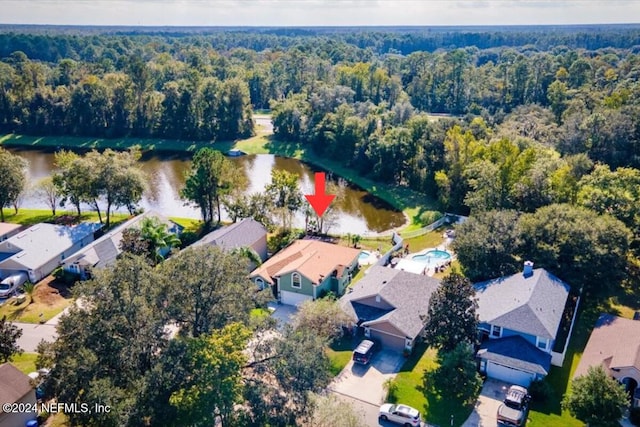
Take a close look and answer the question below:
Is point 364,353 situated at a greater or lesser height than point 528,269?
lesser

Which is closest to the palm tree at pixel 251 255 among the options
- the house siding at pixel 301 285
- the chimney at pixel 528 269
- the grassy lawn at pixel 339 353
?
the house siding at pixel 301 285

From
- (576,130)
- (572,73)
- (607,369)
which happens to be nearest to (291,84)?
(572,73)

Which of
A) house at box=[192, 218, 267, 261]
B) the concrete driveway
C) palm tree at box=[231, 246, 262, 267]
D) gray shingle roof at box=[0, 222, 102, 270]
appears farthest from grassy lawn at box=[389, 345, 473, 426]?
gray shingle roof at box=[0, 222, 102, 270]

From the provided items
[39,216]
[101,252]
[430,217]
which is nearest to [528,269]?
[430,217]

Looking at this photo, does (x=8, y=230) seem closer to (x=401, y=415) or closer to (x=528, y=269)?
(x=401, y=415)

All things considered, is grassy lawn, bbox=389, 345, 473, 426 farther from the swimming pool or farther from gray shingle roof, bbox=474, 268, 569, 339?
the swimming pool
